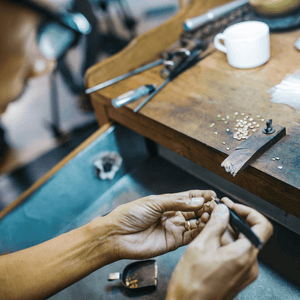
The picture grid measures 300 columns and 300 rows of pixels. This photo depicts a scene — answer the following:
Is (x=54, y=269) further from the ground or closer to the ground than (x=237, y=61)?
closer to the ground

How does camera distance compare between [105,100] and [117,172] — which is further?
[117,172]

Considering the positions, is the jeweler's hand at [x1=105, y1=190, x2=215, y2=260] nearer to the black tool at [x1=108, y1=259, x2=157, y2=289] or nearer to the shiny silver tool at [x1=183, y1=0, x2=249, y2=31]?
the black tool at [x1=108, y1=259, x2=157, y2=289]

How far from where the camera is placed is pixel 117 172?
1.15 metres

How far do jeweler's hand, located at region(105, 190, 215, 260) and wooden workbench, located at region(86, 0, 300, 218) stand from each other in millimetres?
130

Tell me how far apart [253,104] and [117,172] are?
59cm

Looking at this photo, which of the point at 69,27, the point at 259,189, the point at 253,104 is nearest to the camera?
the point at 259,189

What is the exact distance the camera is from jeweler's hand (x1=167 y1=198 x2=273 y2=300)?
467 millimetres

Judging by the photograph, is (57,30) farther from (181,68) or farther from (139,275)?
(139,275)

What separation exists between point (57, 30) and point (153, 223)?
5.39 feet

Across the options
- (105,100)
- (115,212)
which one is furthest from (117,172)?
(115,212)

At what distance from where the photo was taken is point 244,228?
19.9 inches

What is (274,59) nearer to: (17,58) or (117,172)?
(117,172)

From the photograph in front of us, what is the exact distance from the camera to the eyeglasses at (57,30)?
1.85m

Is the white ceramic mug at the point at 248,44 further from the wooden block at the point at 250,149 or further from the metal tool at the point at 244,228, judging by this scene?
the metal tool at the point at 244,228
